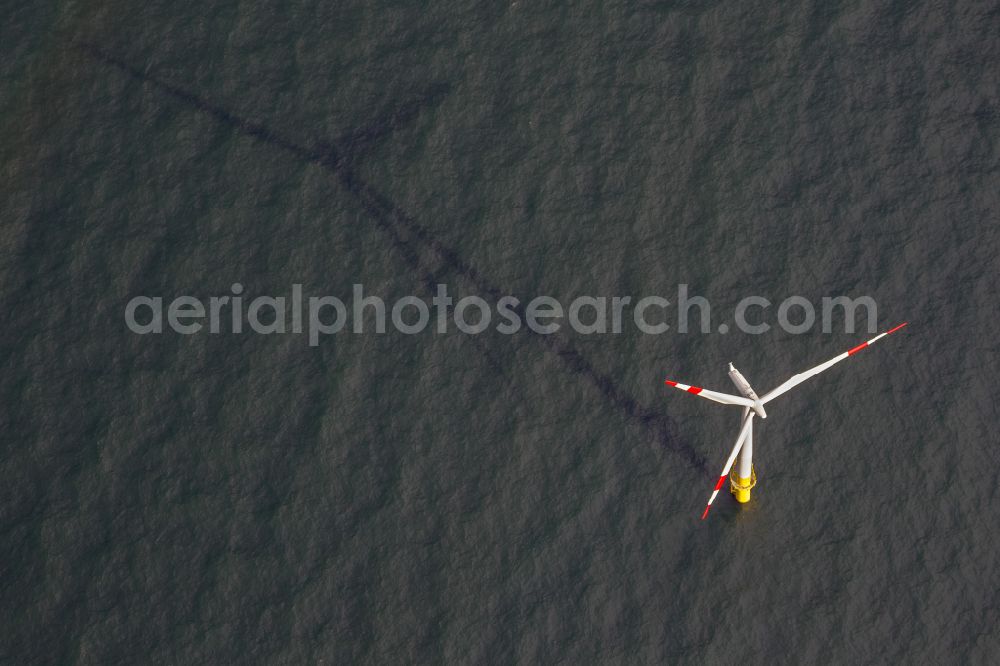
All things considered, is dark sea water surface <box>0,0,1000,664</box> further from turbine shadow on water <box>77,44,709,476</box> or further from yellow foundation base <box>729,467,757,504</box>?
yellow foundation base <box>729,467,757,504</box>

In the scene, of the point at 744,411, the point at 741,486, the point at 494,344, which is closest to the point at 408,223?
the point at 494,344

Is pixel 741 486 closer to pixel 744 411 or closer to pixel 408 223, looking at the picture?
pixel 744 411

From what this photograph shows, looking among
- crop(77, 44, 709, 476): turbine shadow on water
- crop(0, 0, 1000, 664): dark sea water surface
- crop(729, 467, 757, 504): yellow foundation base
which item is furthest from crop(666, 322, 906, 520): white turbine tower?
crop(77, 44, 709, 476): turbine shadow on water

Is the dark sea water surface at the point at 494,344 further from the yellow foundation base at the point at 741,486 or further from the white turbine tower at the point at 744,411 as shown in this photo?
the white turbine tower at the point at 744,411

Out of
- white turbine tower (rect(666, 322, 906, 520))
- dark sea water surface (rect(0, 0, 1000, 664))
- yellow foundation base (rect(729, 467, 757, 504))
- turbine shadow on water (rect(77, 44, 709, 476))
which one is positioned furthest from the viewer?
turbine shadow on water (rect(77, 44, 709, 476))

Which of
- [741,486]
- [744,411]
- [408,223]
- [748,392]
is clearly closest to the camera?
[748,392]

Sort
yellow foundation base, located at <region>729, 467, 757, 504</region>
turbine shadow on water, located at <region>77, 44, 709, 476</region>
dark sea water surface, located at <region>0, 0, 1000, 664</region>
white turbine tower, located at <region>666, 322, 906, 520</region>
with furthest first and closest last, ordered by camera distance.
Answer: turbine shadow on water, located at <region>77, 44, 709, 476</region> → yellow foundation base, located at <region>729, 467, 757, 504</region> → dark sea water surface, located at <region>0, 0, 1000, 664</region> → white turbine tower, located at <region>666, 322, 906, 520</region>
